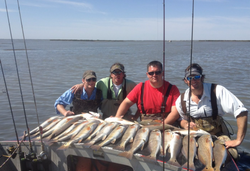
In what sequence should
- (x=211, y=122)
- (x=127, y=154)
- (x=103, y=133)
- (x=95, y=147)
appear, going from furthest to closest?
(x=211, y=122)
(x=103, y=133)
(x=95, y=147)
(x=127, y=154)

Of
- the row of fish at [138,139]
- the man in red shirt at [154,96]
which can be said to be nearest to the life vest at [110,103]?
the man in red shirt at [154,96]

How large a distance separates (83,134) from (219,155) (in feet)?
Result: 6.11

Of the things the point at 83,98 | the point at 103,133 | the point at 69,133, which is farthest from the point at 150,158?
the point at 83,98

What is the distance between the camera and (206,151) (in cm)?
297

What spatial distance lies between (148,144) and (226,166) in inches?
39.6

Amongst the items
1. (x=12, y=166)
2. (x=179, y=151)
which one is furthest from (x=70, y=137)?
(x=179, y=151)

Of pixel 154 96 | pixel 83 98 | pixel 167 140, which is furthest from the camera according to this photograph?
pixel 83 98

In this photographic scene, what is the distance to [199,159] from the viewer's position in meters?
2.91

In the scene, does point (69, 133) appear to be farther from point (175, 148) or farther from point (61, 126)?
point (175, 148)

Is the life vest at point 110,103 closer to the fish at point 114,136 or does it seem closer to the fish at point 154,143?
the fish at point 114,136

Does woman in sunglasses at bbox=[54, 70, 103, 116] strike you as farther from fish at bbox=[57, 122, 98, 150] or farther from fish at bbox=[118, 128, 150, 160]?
fish at bbox=[118, 128, 150, 160]

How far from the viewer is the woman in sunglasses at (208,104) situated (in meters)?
3.53

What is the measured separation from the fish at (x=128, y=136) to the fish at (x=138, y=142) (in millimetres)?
62

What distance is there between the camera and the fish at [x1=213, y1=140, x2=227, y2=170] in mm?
2813
